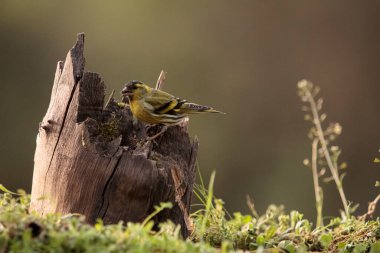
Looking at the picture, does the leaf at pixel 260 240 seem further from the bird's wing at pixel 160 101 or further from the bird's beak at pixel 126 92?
the bird's beak at pixel 126 92

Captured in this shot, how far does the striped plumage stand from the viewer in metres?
7.30

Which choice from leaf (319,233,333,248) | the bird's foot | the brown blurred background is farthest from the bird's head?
the brown blurred background

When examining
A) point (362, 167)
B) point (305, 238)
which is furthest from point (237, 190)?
point (305, 238)

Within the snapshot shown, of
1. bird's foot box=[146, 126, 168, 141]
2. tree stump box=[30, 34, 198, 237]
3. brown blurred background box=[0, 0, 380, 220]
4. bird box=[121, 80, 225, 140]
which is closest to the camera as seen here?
tree stump box=[30, 34, 198, 237]

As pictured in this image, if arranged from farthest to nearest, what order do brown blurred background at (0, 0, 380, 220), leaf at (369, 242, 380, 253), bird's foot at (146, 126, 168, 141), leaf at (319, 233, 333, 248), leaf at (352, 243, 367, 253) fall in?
brown blurred background at (0, 0, 380, 220), leaf at (319, 233, 333, 248), bird's foot at (146, 126, 168, 141), leaf at (352, 243, 367, 253), leaf at (369, 242, 380, 253)

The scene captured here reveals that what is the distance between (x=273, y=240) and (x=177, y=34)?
18814 mm

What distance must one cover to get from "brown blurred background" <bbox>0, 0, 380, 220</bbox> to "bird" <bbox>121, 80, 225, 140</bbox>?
10.1 metres

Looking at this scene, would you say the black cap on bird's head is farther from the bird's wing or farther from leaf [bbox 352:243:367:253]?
leaf [bbox 352:243:367:253]

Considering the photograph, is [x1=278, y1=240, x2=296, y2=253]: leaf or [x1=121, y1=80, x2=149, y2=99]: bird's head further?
[x1=121, y1=80, x2=149, y2=99]: bird's head

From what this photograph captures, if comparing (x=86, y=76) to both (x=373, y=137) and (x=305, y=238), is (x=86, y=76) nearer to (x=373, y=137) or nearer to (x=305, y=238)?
(x=305, y=238)

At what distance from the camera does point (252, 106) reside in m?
22.3

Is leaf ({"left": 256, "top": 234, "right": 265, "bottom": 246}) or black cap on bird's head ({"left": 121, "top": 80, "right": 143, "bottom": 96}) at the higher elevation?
black cap on bird's head ({"left": 121, "top": 80, "right": 143, "bottom": 96})

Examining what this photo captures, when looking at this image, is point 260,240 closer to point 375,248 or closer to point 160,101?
point 375,248

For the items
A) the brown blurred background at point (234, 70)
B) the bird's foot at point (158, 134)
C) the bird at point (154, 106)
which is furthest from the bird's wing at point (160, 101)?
the brown blurred background at point (234, 70)
